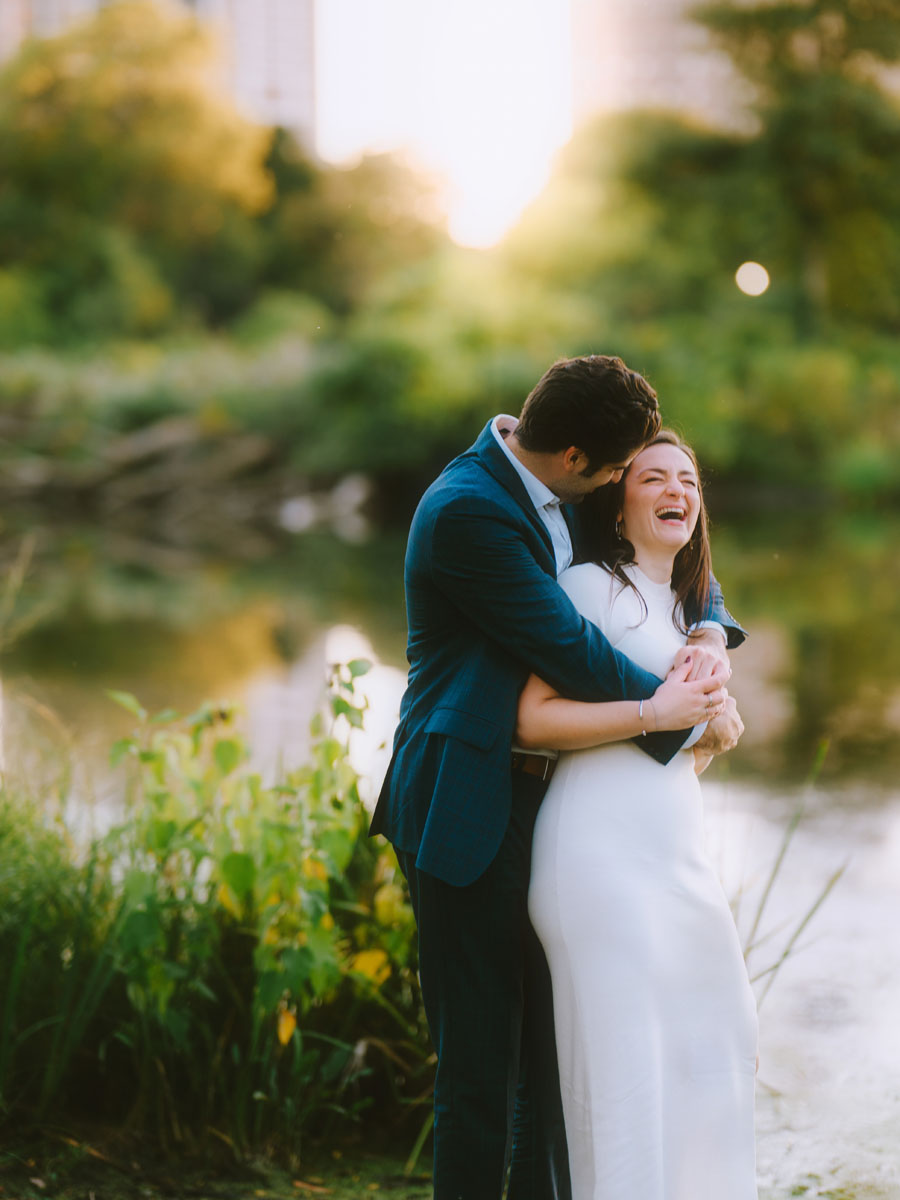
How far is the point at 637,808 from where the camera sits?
86.8 inches

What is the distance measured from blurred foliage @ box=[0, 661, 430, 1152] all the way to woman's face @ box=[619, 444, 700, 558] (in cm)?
75

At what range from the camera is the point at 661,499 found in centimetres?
238

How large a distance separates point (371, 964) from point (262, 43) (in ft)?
226

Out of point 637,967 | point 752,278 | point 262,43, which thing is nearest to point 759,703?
point 637,967

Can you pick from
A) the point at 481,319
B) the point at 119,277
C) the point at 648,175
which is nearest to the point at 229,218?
the point at 119,277

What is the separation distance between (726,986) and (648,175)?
33.4 m

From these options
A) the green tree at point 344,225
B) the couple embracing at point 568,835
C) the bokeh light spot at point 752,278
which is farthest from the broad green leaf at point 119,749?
the green tree at point 344,225

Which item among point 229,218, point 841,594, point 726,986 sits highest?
point 229,218

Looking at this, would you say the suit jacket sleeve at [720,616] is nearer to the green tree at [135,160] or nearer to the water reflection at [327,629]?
the water reflection at [327,629]

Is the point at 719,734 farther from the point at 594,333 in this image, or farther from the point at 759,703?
the point at 594,333

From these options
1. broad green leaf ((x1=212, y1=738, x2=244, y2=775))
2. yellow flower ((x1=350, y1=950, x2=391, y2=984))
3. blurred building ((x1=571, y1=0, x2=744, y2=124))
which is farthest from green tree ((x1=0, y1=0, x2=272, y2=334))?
yellow flower ((x1=350, y1=950, x2=391, y2=984))

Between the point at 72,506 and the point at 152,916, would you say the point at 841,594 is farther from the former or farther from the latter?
the point at 72,506

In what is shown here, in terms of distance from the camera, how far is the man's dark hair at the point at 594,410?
2168 millimetres

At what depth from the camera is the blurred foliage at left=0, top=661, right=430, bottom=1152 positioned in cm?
279
